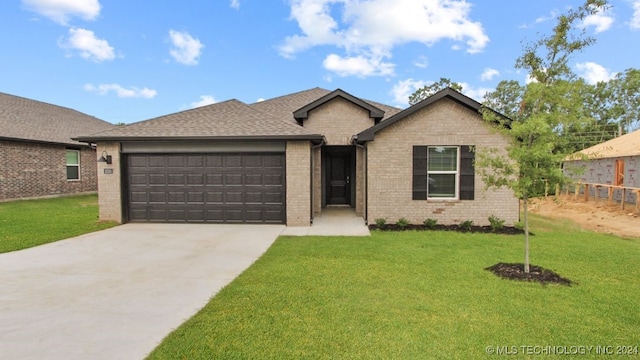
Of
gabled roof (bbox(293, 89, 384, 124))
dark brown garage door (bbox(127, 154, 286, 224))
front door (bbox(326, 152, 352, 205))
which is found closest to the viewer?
dark brown garage door (bbox(127, 154, 286, 224))

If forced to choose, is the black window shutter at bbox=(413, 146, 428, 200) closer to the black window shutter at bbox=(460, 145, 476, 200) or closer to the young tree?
the black window shutter at bbox=(460, 145, 476, 200)

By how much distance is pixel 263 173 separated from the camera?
999 cm

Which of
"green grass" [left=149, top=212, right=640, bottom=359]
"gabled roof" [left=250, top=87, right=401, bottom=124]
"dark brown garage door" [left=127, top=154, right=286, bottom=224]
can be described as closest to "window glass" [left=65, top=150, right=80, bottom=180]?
"dark brown garage door" [left=127, top=154, right=286, bottom=224]

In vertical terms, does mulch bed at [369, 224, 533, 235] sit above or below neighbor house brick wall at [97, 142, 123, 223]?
below

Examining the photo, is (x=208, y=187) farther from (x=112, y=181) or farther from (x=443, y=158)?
(x=443, y=158)

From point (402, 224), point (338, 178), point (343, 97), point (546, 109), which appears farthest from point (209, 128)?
point (546, 109)

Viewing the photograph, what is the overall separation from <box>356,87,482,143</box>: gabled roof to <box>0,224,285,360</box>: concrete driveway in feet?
13.2

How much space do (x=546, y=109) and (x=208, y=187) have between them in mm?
8808

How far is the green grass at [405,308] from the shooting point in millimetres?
3152

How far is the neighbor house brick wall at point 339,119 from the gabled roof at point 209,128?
1961mm

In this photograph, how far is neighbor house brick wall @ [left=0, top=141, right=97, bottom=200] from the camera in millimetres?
15195

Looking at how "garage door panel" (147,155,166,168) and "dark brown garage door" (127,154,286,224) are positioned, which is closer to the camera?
"dark brown garage door" (127,154,286,224)

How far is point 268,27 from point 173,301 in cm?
1651

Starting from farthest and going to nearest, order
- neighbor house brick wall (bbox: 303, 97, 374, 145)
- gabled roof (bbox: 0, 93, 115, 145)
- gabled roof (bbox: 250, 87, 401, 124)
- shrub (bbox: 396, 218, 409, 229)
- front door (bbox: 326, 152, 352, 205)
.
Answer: gabled roof (bbox: 0, 93, 115, 145), front door (bbox: 326, 152, 352, 205), gabled roof (bbox: 250, 87, 401, 124), neighbor house brick wall (bbox: 303, 97, 374, 145), shrub (bbox: 396, 218, 409, 229)
